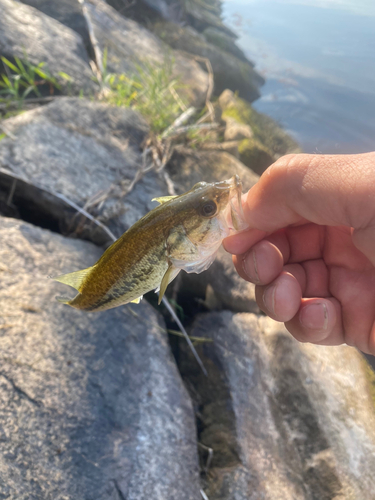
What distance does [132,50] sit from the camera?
552 cm

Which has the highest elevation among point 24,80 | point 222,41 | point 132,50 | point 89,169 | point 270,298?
point 222,41

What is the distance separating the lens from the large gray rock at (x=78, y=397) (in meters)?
1.72

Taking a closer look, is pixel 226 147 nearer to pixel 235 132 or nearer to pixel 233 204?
pixel 235 132

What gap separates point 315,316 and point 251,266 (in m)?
0.50

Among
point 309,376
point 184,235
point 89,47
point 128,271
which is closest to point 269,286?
point 184,235

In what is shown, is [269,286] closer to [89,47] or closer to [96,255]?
[96,255]

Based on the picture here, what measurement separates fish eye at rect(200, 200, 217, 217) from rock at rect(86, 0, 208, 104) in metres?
4.66

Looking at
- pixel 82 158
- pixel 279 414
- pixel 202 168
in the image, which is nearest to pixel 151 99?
pixel 202 168

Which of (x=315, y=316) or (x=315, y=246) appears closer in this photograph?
(x=315, y=316)

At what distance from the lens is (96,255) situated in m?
2.87

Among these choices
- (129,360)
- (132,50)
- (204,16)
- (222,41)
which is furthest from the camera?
(204,16)

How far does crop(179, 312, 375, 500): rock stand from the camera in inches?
84.0

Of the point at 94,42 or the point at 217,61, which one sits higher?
the point at 217,61

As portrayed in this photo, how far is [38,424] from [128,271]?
132cm
